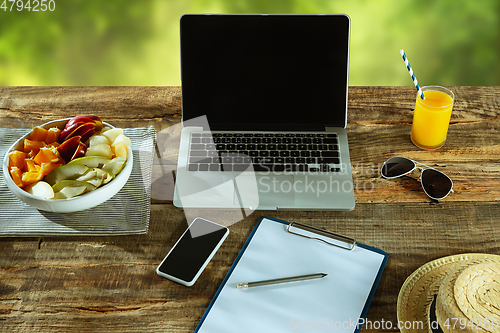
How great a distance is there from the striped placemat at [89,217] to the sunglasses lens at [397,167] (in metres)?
0.57

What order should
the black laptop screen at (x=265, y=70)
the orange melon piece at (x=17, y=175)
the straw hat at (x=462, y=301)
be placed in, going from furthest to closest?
the black laptop screen at (x=265, y=70), the orange melon piece at (x=17, y=175), the straw hat at (x=462, y=301)

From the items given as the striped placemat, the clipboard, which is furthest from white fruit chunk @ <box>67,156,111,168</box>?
the clipboard

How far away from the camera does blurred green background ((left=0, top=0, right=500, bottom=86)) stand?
77.2 inches

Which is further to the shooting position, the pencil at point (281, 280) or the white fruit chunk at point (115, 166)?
the white fruit chunk at point (115, 166)

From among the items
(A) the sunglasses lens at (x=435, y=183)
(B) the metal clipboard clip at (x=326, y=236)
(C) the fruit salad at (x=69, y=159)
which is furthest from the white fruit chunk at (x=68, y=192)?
(A) the sunglasses lens at (x=435, y=183)

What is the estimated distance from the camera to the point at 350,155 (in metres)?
1.01

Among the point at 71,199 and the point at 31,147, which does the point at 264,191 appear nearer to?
the point at 71,199

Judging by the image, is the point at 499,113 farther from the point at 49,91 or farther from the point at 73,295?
the point at 49,91

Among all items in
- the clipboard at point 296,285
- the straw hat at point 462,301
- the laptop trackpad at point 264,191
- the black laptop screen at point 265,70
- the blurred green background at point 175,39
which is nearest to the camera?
the straw hat at point 462,301

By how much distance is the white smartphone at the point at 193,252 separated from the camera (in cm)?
74

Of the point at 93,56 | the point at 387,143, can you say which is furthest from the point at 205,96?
the point at 93,56

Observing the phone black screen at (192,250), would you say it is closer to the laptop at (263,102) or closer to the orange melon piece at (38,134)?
the laptop at (263,102)

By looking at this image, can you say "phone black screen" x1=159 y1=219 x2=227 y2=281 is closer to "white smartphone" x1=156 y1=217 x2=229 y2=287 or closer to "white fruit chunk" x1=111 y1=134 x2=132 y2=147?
"white smartphone" x1=156 y1=217 x2=229 y2=287

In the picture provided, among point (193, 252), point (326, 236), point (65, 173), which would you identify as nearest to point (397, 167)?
point (326, 236)
